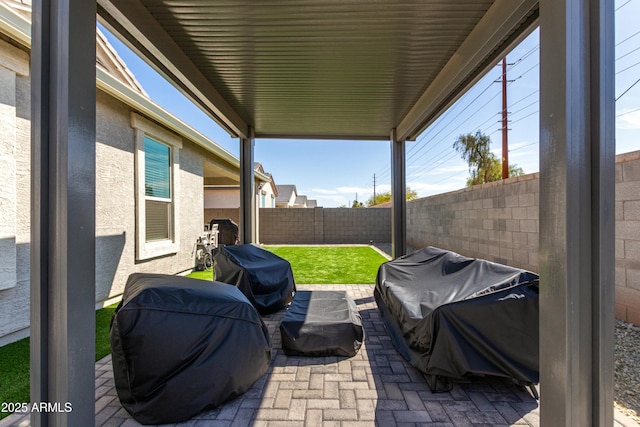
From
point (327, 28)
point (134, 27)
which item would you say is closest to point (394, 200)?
point (327, 28)

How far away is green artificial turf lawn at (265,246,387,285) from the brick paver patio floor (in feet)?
9.28

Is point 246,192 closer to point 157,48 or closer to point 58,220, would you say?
point 157,48

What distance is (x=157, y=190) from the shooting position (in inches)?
205

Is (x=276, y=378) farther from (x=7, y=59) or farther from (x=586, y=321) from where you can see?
(x=7, y=59)

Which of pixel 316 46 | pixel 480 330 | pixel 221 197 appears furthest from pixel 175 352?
pixel 221 197

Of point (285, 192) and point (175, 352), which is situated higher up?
point (285, 192)

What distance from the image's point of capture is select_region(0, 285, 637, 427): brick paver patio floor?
1.81 m

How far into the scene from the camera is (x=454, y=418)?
183 cm

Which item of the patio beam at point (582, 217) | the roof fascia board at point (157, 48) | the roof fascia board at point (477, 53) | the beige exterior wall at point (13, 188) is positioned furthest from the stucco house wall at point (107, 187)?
the patio beam at point (582, 217)

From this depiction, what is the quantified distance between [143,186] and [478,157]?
11.7 meters

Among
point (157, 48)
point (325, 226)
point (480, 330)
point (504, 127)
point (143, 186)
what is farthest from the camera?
point (325, 226)

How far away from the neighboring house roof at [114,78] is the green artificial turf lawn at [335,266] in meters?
3.69

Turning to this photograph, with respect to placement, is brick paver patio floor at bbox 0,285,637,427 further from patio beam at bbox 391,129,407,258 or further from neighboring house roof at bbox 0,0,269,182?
neighboring house roof at bbox 0,0,269,182

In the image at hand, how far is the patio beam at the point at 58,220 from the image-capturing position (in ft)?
4.44
